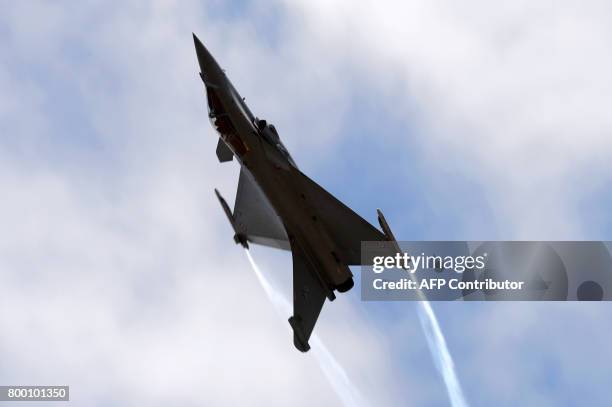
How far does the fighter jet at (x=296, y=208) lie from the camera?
38094mm

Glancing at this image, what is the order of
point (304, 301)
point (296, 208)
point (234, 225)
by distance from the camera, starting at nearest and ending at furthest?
point (296, 208) < point (304, 301) < point (234, 225)

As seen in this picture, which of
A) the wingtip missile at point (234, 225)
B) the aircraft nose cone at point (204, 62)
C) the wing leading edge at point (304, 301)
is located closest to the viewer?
the aircraft nose cone at point (204, 62)

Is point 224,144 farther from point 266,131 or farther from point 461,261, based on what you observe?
point 461,261

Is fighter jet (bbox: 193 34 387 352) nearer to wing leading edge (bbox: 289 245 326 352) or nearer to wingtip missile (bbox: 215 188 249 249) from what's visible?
wing leading edge (bbox: 289 245 326 352)

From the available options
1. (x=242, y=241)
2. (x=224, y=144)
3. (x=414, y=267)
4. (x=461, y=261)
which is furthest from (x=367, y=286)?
(x=224, y=144)

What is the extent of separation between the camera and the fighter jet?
3809 cm

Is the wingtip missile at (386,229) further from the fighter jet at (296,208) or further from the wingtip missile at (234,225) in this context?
the wingtip missile at (234,225)

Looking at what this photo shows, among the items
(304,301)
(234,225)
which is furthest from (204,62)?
(304,301)

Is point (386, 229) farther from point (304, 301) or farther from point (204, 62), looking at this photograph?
point (204, 62)

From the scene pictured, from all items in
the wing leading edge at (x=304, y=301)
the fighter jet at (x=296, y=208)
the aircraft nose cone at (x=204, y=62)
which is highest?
the aircraft nose cone at (x=204, y=62)

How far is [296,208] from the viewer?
38.4 metres

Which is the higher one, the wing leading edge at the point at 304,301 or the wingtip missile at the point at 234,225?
the wingtip missile at the point at 234,225

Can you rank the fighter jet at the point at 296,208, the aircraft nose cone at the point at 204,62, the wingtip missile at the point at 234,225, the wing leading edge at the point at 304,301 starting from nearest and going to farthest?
1. the fighter jet at the point at 296,208
2. the aircraft nose cone at the point at 204,62
3. the wing leading edge at the point at 304,301
4. the wingtip missile at the point at 234,225

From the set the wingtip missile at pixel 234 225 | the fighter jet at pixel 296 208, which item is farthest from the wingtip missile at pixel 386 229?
the wingtip missile at pixel 234 225
